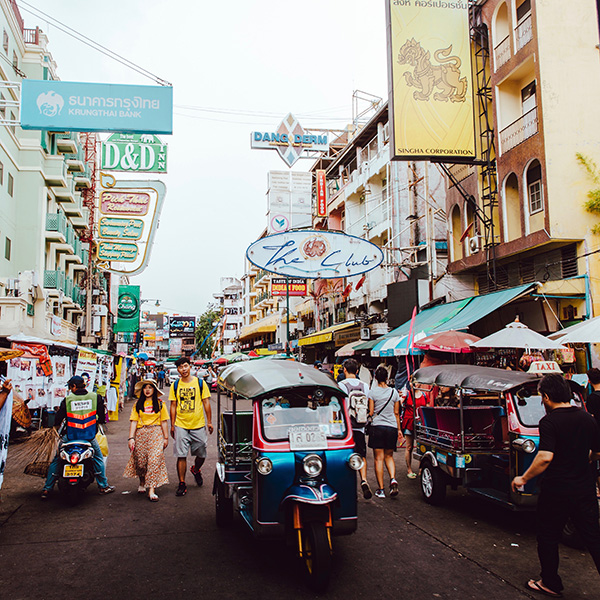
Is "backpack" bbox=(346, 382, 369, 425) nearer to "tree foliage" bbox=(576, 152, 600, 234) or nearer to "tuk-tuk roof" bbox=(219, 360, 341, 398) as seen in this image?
"tuk-tuk roof" bbox=(219, 360, 341, 398)

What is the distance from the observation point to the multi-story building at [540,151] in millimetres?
13734

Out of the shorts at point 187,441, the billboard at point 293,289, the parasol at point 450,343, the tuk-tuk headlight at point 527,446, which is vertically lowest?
the shorts at point 187,441

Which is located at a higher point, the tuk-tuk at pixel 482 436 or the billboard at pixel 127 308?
the billboard at pixel 127 308

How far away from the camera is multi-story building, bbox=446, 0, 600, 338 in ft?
45.1

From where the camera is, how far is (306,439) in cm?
509

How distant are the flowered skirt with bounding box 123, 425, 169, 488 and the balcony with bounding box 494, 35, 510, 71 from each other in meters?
14.5

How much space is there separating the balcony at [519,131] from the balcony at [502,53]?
2021 millimetres

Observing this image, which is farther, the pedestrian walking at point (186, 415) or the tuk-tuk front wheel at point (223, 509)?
the pedestrian walking at point (186, 415)

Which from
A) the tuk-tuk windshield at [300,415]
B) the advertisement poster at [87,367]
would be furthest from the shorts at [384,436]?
the advertisement poster at [87,367]

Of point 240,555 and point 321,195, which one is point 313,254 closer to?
point 240,555

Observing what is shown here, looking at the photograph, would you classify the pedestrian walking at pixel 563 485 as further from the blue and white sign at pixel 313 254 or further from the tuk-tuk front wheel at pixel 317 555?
the blue and white sign at pixel 313 254

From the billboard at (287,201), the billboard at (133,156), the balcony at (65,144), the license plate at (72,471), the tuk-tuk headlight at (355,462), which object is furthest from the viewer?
the billboard at (287,201)

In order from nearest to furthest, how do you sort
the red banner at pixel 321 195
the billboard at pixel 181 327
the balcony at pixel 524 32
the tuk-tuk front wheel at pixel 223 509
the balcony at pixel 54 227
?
the tuk-tuk front wheel at pixel 223 509 → the balcony at pixel 524 32 → the balcony at pixel 54 227 → the red banner at pixel 321 195 → the billboard at pixel 181 327

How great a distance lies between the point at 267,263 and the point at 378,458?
7.08m
